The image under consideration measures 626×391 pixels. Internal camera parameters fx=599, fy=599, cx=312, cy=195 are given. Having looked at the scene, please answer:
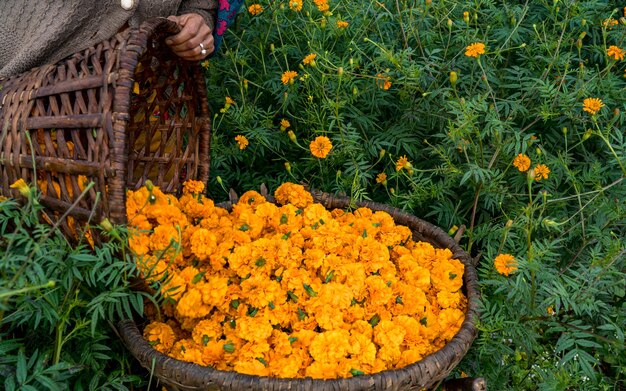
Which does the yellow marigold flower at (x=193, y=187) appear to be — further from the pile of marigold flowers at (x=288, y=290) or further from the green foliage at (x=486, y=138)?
the green foliage at (x=486, y=138)

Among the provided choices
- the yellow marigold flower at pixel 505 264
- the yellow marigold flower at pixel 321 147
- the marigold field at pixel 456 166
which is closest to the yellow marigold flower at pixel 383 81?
the marigold field at pixel 456 166

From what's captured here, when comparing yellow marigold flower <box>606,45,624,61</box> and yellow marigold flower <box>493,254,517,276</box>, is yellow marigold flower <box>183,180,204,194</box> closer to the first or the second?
yellow marigold flower <box>493,254,517,276</box>

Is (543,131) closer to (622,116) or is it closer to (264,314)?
(622,116)

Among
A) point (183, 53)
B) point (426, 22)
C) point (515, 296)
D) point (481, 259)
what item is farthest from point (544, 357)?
point (183, 53)

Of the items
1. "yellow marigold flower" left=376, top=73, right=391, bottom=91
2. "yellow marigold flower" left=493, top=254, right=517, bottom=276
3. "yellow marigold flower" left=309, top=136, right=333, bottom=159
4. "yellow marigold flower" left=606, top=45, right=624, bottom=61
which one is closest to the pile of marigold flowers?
"yellow marigold flower" left=493, top=254, right=517, bottom=276

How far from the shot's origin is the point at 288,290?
1428 millimetres

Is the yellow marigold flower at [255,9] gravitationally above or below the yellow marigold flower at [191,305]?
above

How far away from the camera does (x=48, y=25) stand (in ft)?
5.20

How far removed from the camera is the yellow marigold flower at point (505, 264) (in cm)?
149

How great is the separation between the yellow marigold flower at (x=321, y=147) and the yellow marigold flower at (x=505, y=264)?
0.59 metres

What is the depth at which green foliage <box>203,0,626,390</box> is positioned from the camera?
61.6 inches

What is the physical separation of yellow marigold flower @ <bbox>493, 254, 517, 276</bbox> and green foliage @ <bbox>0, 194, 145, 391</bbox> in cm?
88

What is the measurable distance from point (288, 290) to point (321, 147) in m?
0.54

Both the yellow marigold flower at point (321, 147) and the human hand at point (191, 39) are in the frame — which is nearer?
the human hand at point (191, 39)
